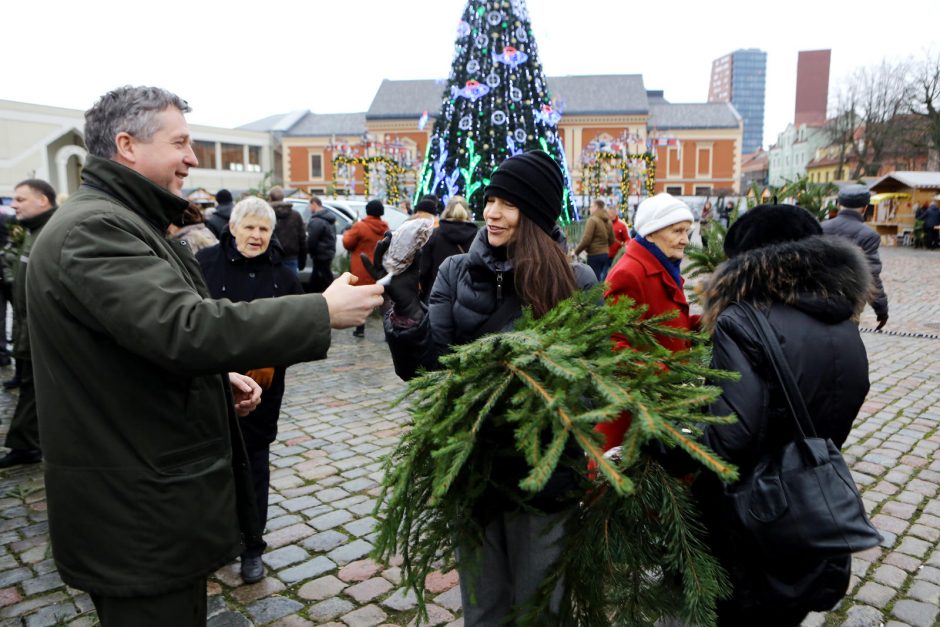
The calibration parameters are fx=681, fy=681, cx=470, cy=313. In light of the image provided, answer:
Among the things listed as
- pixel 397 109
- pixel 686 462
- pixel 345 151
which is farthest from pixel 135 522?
pixel 397 109

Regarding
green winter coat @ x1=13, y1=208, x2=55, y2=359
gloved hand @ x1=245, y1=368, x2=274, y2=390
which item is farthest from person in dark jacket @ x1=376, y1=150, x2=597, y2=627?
green winter coat @ x1=13, y1=208, x2=55, y2=359

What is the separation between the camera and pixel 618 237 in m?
12.3

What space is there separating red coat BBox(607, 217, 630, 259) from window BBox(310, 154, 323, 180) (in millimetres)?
54896

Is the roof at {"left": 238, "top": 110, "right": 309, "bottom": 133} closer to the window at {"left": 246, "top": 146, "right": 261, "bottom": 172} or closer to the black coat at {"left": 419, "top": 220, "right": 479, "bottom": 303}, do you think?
the window at {"left": 246, "top": 146, "right": 261, "bottom": 172}

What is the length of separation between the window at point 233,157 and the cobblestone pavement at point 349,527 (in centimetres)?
5259

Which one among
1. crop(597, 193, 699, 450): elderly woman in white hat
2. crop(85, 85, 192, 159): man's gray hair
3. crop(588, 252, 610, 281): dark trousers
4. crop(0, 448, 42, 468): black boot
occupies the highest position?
crop(85, 85, 192, 159): man's gray hair

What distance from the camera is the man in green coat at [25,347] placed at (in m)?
4.98

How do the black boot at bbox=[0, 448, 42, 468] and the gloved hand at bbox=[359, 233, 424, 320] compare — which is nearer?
the gloved hand at bbox=[359, 233, 424, 320]

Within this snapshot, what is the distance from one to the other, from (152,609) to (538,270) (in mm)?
1563

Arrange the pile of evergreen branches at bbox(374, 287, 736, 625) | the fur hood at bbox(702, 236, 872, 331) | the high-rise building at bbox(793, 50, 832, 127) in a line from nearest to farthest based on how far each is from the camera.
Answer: the pile of evergreen branches at bbox(374, 287, 736, 625), the fur hood at bbox(702, 236, 872, 331), the high-rise building at bbox(793, 50, 832, 127)

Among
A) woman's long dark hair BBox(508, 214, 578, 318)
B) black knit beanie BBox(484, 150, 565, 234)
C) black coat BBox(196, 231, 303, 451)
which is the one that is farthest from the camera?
black coat BBox(196, 231, 303, 451)

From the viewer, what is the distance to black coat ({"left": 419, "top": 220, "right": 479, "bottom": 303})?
6.51 m

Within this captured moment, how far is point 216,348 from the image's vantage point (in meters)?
1.58

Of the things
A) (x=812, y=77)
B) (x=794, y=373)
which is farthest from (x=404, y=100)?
(x=812, y=77)
